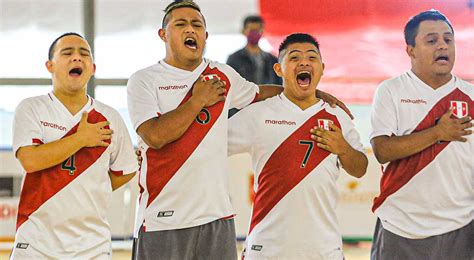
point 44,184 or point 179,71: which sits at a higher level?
point 179,71

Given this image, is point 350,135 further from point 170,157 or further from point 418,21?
point 170,157

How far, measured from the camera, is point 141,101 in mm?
3986

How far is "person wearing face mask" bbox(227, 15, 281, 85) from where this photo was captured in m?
7.41

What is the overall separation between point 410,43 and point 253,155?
94cm

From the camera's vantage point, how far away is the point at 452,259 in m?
4.09

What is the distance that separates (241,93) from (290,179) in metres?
0.51

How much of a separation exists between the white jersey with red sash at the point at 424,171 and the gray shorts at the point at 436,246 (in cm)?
3

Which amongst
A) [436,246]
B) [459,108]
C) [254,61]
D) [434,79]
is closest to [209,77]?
[434,79]

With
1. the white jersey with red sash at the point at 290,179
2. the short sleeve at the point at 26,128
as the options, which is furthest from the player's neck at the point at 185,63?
the short sleeve at the point at 26,128

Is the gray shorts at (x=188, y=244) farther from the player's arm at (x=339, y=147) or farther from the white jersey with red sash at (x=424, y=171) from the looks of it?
the white jersey with red sash at (x=424, y=171)

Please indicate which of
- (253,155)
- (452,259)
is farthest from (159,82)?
(452,259)

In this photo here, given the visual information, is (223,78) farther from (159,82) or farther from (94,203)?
(94,203)

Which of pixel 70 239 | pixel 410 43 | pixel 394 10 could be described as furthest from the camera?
pixel 394 10

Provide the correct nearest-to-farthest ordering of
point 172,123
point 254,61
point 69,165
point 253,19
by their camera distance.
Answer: point 172,123, point 69,165, point 254,61, point 253,19
